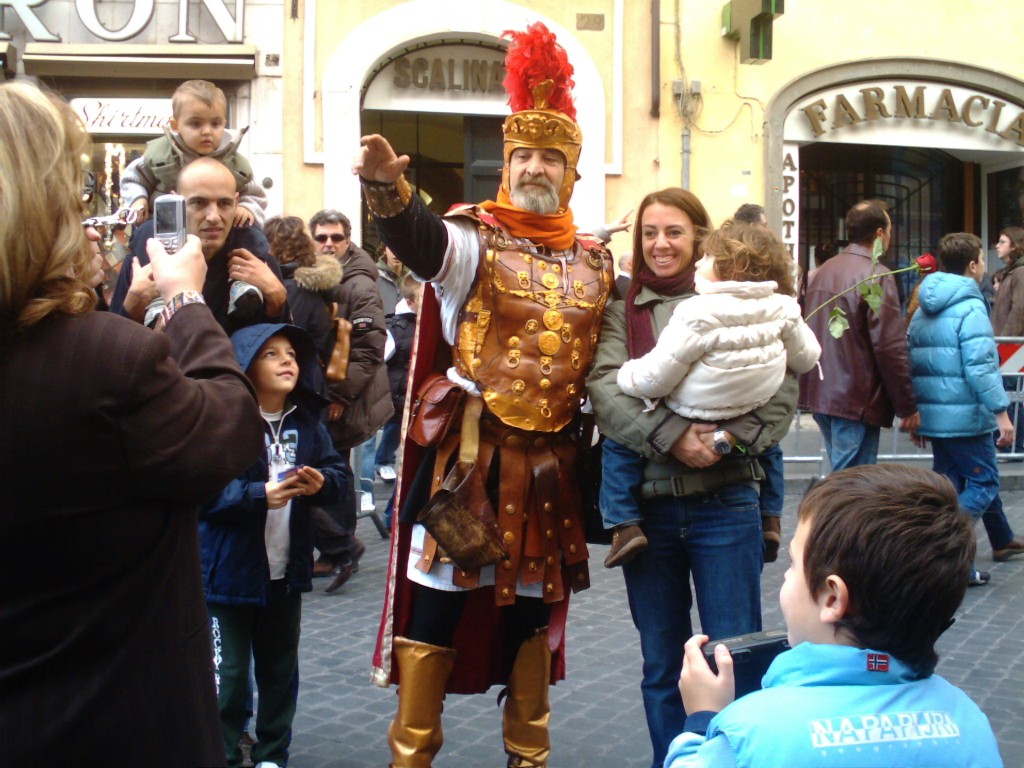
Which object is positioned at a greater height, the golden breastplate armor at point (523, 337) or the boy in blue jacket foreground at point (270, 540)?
the golden breastplate armor at point (523, 337)

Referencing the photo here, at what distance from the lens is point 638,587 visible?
3473mm

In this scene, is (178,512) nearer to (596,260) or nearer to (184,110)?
(596,260)

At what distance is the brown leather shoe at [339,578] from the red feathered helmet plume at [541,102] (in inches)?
130

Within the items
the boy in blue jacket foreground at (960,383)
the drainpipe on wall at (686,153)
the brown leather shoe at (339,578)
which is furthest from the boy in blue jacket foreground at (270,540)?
the drainpipe on wall at (686,153)

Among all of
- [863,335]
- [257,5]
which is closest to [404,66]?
[257,5]

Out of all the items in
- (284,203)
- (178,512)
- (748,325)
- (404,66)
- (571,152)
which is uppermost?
(404,66)

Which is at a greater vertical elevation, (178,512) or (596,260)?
(596,260)

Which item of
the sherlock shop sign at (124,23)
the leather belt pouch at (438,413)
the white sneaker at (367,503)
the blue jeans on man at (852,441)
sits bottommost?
the white sneaker at (367,503)

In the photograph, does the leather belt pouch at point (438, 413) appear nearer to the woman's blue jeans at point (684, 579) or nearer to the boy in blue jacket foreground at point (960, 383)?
the woman's blue jeans at point (684, 579)

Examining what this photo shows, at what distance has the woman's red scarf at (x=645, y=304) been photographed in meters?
3.44

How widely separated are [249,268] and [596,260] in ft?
Answer: 3.32

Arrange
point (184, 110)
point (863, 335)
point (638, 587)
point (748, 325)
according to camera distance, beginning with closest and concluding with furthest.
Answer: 1. point (748, 325)
2. point (638, 587)
3. point (184, 110)
4. point (863, 335)

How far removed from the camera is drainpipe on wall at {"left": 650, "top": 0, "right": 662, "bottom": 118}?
12891 millimetres

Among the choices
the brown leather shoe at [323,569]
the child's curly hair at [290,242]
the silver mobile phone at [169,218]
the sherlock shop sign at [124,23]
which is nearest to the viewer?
the silver mobile phone at [169,218]
